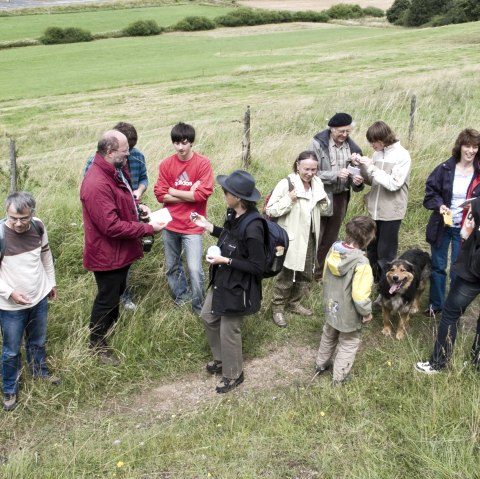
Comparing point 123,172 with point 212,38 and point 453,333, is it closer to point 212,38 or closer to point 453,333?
point 453,333

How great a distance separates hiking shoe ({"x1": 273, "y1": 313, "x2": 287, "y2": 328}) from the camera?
17.4 ft

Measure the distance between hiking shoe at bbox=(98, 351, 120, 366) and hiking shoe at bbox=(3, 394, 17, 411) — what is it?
759mm

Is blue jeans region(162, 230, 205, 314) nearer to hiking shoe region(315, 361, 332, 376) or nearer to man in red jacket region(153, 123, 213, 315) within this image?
man in red jacket region(153, 123, 213, 315)

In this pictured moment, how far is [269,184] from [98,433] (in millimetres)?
5278

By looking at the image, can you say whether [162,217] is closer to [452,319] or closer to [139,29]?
[452,319]

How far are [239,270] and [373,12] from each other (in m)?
72.6

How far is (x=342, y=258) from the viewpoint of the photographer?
4.18m

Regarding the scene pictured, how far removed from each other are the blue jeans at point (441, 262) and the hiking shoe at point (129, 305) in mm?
3047

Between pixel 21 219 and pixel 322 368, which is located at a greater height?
pixel 21 219

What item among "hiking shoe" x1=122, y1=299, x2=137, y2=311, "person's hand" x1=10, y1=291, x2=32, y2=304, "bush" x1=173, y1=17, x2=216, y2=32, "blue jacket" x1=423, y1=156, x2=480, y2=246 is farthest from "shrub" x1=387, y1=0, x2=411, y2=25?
"person's hand" x1=10, y1=291, x2=32, y2=304

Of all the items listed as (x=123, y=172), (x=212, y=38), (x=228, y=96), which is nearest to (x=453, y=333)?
(x=123, y=172)

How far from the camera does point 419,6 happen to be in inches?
2330

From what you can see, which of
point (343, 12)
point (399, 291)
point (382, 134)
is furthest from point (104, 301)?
point (343, 12)

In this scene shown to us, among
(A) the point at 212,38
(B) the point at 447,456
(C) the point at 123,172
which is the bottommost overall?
(A) the point at 212,38
